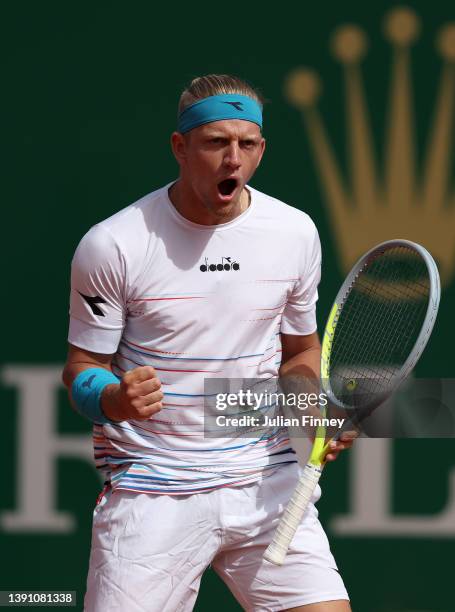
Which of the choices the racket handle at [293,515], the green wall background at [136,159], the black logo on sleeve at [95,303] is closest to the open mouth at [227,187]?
the black logo on sleeve at [95,303]

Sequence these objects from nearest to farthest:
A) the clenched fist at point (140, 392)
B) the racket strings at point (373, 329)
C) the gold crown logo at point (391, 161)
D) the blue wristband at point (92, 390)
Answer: the clenched fist at point (140, 392)
the blue wristband at point (92, 390)
the racket strings at point (373, 329)
the gold crown logo at point (391, 161)

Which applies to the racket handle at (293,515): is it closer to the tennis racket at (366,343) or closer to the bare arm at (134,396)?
the tennis racket at (366,343)

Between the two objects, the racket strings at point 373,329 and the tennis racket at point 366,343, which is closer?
the tennis racket at point 366,343

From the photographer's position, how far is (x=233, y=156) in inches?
121

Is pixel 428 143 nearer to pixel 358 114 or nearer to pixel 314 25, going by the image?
Result: pixel 358 114

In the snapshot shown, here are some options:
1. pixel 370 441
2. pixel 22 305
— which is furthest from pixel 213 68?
pixel 370 441

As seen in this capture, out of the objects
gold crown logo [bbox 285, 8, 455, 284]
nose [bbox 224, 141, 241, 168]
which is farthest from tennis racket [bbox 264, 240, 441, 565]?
gold crown logo [bbox 285, 8, 455, 284]

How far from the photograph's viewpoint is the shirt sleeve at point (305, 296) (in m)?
3.32

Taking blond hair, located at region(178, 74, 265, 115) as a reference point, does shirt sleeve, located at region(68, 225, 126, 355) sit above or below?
below

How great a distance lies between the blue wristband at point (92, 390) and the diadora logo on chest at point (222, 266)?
0.34m

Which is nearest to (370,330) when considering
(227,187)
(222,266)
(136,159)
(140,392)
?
(222,266)

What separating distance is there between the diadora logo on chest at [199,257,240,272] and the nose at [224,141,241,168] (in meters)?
0.25

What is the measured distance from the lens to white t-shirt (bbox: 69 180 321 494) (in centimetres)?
313

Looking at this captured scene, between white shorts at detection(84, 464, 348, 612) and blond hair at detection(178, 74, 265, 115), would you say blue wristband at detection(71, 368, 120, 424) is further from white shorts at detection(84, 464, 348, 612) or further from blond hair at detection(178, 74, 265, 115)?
blond hair at detection(178, 74, 265, 115)
